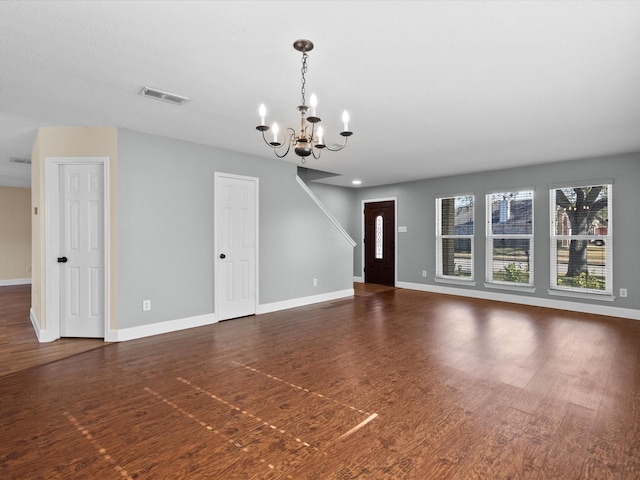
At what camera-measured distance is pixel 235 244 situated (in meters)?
5.16

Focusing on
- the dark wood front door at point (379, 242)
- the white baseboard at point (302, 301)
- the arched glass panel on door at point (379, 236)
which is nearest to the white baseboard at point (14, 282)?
the white baseboard at point (302, 301)

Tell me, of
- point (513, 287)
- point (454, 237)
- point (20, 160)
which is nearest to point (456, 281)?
point (454, 237)

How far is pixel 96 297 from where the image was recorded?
4.12m

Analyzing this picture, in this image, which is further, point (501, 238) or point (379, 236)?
point (379, 236)

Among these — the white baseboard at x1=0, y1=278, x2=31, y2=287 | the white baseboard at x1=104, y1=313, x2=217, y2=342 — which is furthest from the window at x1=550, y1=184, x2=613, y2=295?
the white baseboard at x1=0, y1=278, x2=31, y2=287

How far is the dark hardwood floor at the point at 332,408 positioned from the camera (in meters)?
1.89

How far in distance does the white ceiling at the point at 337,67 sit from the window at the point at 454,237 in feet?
9.41

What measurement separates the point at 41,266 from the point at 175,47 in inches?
132

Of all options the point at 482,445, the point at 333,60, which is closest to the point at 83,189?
the point at 333,60

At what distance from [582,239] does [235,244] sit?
18.7 ft

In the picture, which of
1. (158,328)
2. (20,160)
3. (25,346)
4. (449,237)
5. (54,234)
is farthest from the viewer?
(449,237)

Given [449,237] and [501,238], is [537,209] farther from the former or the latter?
[449,237]

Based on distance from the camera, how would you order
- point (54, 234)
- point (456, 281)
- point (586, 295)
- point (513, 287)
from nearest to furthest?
point (54, 234) → point (586, 295) → point (513, 287) → point (456, 281)

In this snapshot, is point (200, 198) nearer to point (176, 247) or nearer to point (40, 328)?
point (176, 247)
